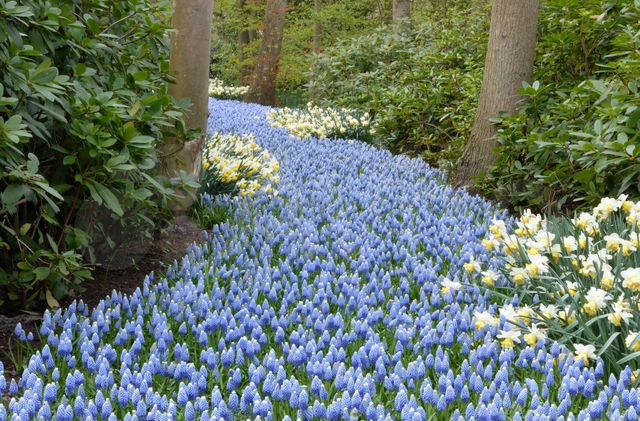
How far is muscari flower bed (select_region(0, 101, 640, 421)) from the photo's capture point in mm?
2523

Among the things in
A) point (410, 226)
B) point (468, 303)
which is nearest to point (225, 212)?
point (410, 226)

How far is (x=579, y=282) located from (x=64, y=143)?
2.43 m

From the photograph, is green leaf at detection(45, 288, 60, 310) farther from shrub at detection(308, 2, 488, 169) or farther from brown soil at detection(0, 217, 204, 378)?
shrub at detection(308, 2, 488, 169)

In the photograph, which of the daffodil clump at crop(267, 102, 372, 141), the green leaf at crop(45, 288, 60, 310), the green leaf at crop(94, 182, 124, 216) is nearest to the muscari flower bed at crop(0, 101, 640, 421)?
the green leaf at crop(45, 288, 60, 310)

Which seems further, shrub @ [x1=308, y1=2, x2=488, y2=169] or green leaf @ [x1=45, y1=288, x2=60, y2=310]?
shrub @ [x1=308, y1=2, x2=488, y2=169]

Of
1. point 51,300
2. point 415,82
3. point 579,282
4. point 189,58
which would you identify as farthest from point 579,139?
point 415,82

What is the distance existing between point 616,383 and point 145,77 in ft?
8.69

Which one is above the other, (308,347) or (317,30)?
(317,30)

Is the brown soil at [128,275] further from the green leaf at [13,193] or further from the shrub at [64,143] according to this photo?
the green leaf at [13,193]

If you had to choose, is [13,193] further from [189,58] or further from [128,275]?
[189,58]

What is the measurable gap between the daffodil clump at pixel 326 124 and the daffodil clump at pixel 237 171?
3.24 metres

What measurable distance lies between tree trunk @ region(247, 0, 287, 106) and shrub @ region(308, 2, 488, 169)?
1045mm

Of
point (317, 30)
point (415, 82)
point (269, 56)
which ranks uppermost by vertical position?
point (317, 30)

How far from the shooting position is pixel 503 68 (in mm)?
6602
